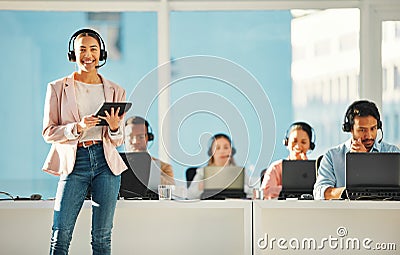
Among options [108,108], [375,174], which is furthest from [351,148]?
[108,108]

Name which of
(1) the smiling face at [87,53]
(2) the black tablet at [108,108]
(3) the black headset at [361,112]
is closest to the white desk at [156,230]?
(3) the black headset at [361,112]

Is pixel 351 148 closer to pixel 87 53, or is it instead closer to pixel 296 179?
pixel 296 179

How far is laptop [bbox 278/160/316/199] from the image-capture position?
500cm

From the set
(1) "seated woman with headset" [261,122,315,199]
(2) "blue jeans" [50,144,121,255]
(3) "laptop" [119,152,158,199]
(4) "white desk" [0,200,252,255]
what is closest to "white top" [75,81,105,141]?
(2) "blue jeans" [50,144,121,255]

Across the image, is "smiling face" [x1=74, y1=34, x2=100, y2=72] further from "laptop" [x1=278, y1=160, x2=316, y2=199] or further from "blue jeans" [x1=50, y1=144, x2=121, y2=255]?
"laptop" [x1=278, y1=160, x2=316, y2=199]

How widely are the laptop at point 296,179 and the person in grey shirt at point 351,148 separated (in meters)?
0.07

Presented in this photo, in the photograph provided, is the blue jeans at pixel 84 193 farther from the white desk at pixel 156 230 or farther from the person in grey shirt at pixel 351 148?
the person in grey shirt at pixel 351 148

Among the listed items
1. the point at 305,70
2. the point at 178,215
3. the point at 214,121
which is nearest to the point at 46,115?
the point at 178,215

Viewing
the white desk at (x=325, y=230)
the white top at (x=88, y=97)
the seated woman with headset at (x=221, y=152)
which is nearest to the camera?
the white top at (x=88, y=97)

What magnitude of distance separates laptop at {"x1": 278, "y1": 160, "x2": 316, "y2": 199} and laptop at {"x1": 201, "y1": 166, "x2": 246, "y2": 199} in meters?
0.27

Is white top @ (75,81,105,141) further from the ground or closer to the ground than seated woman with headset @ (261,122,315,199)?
further from the ground

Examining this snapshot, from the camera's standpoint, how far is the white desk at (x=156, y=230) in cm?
499

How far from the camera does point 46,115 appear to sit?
4.15 meters

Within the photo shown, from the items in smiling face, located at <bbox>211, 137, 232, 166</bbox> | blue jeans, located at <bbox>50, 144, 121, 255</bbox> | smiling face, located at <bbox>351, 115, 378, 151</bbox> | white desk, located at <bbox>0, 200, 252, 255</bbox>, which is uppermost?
smiling face, located at <bbox>351, 115, 378, 151</bbox>
